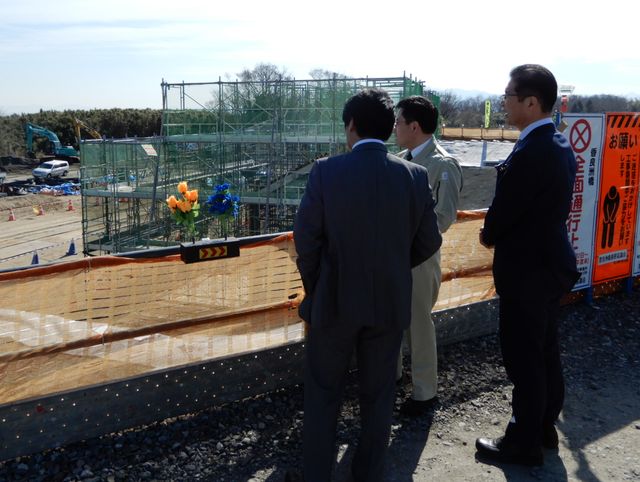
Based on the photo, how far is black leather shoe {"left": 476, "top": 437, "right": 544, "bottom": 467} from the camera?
3.08m

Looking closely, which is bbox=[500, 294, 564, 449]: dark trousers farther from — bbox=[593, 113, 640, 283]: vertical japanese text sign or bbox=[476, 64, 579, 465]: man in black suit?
bbox=[593, 113, 640, 283]: vertical japanese text sign

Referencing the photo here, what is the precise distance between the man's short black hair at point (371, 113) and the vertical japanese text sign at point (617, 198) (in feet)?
12.3

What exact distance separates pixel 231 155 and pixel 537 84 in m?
20.1

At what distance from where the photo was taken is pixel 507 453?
10.2ft

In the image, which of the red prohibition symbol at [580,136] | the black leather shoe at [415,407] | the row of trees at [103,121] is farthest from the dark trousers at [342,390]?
the row of trees at [103,121]

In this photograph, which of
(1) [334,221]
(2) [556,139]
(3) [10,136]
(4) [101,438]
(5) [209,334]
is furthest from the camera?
(3) [10,136]

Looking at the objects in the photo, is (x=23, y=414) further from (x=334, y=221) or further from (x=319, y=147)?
(x=319, y=147)

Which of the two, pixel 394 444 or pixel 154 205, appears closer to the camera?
pixel 394 444

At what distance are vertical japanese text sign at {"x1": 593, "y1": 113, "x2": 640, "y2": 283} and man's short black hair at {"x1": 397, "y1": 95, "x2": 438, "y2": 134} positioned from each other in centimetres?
278

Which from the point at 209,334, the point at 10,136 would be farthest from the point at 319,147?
the point at 10,136

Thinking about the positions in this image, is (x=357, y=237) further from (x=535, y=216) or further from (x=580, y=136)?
(x=580, y=136)

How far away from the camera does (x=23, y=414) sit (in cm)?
303

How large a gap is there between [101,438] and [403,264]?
193 centimetres

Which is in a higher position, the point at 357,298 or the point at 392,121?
the point at 392,121
